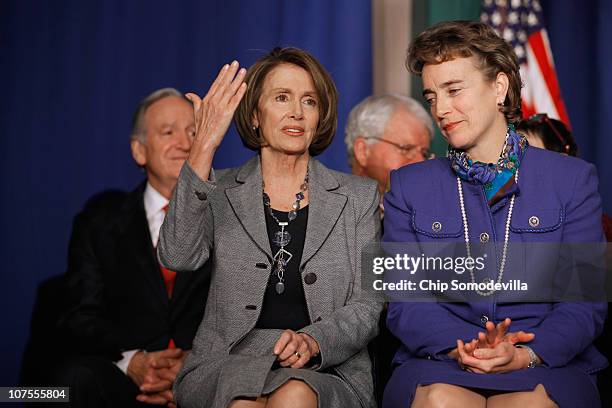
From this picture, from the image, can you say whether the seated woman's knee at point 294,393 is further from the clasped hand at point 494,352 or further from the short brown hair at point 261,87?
the short brown hair at point 261,87

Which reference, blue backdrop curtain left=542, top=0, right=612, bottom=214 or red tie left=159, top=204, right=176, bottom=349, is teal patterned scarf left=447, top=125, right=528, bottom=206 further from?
blue backdrop curtain left=542, top=0, right=612, bottom=214

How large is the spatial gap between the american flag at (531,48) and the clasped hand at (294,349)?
231 cm

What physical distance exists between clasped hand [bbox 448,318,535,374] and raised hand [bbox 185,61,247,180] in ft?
3.22

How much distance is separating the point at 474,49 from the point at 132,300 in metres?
1.74

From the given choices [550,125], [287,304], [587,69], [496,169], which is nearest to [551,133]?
[550,125]

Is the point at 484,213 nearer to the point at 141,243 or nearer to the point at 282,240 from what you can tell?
the point at 282,240

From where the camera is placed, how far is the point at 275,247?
310cm

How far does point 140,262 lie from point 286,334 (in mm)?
1171

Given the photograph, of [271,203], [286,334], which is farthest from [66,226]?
[286,334]

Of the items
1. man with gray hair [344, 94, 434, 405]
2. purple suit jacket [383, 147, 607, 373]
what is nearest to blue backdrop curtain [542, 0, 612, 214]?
man with gray hair [344, 94, 434, 405]

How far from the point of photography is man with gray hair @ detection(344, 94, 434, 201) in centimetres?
437

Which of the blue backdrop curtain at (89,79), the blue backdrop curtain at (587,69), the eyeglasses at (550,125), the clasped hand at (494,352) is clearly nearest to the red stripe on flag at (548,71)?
the blue backdrop curtain at (587,69)

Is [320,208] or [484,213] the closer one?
[484,213]

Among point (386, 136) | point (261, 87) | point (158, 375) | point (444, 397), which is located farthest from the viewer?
point (386, 136)
